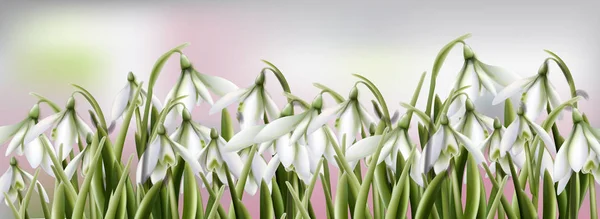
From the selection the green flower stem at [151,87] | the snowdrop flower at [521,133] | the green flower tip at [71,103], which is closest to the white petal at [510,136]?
the snowdrop flower at [521,133]

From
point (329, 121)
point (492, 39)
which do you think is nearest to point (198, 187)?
point (329, 121)

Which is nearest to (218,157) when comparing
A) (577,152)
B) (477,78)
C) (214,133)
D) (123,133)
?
(214,133)

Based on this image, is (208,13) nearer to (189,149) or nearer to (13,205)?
(189,149)

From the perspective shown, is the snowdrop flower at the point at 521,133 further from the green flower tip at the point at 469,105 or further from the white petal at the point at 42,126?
the white petal at the point at 42,126

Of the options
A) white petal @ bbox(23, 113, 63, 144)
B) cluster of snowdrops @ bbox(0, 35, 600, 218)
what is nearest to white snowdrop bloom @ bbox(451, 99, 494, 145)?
cluster of snowdrops @ bbox(0, 35, 600, 218)

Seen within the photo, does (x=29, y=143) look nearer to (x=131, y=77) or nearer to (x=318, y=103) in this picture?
(x=131, y=77)

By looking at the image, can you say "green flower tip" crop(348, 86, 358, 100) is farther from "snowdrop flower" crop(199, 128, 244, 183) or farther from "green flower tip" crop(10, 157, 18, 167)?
"green flower tip" crop(10, 157, 18, 167)
